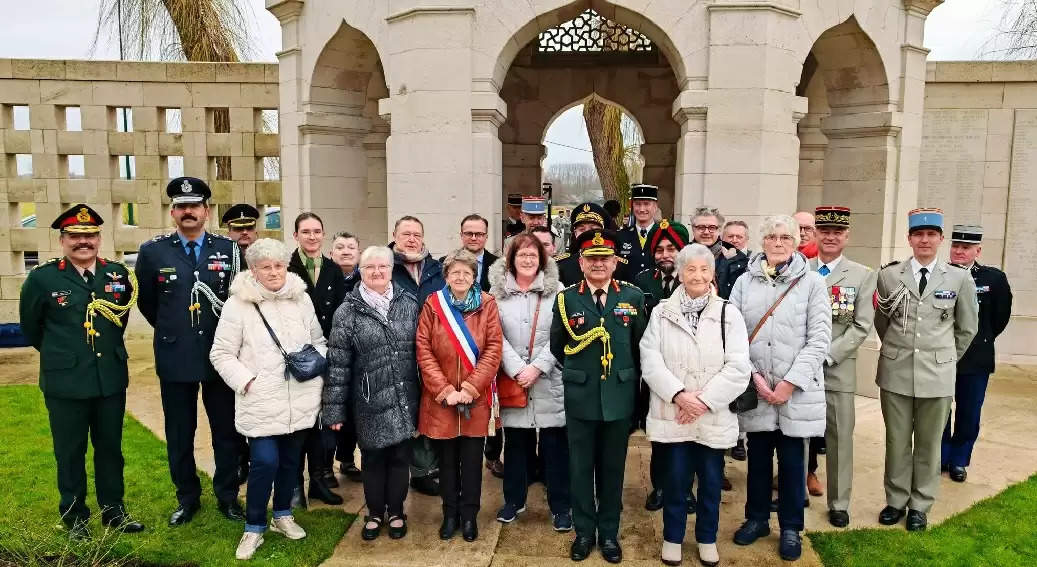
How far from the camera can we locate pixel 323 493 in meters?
4.65

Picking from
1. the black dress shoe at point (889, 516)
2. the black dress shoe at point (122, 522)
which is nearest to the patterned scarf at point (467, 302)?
the black dress shoe at point (122, 522)

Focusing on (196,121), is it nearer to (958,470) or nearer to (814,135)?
(814,135)

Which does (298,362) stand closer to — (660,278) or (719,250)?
(660,278)

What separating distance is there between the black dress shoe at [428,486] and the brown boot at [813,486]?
2.43 meters

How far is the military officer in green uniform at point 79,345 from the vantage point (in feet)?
12.7

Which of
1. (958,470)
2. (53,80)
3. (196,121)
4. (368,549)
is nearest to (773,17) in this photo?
(958,470)

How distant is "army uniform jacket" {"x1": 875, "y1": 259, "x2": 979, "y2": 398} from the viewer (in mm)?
4219

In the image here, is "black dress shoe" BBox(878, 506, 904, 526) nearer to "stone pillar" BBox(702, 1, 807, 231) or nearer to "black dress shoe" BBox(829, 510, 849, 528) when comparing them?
"black dress shoe" BBox(829, 510, 849, 528)

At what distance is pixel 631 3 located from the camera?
20.6 ft

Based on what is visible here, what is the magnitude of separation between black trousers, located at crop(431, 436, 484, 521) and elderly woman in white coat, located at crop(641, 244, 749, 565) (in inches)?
38.4

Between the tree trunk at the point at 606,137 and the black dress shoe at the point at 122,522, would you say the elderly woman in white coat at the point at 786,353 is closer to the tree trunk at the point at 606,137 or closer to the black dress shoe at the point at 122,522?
the black dress shoe at the point at 122,522

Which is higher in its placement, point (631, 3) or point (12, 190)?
point (631, 3)

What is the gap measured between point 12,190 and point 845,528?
10.2 meters

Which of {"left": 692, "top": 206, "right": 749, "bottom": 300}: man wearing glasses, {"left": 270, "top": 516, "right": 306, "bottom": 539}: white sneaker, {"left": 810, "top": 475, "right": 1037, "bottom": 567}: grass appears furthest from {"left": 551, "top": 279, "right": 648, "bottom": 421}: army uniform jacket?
{"left": 270, "top": 516, "right": 306, "bottom": 539}: white sneaker
